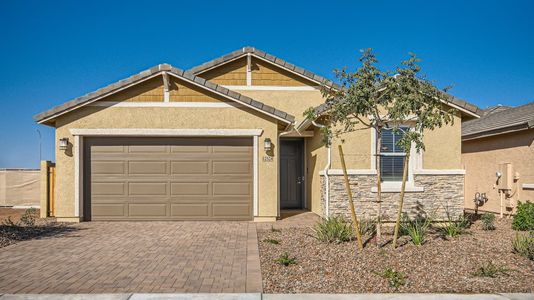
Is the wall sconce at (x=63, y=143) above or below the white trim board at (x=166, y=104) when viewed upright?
below

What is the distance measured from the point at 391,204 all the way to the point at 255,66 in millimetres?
7520

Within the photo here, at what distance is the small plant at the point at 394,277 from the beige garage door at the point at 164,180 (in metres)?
7.28

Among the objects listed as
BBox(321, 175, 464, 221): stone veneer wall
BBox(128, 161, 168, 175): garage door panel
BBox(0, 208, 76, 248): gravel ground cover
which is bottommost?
BBox(0, 208, 76, 248): gravel ground cover

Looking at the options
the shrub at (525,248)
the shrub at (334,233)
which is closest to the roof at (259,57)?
the shrub at (334,233)

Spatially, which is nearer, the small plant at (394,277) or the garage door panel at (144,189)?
the small plant at (394,277)

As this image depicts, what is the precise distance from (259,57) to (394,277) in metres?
12.0

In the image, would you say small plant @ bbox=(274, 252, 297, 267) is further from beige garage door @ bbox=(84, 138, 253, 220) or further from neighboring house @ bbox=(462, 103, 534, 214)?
neighboring house @ bbox=(462, 103, 534, 214)

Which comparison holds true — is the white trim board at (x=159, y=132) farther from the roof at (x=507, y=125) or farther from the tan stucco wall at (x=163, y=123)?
the roof at (x=507, y=125)

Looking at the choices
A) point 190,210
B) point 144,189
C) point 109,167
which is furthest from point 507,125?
point 109,167

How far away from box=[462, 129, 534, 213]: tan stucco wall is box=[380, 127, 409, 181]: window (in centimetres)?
442

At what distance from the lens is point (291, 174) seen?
18.1 m

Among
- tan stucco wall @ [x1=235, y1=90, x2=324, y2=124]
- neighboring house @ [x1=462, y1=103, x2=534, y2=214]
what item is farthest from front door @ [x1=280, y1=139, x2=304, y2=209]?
neighboring house @ [x1=462, y1=103, x2=534, y2=214]

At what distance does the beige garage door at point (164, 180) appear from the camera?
1411cm

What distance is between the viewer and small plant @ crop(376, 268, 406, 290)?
22.6ft
